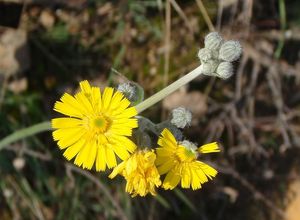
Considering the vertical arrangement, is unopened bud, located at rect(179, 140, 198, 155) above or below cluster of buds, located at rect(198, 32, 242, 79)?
below

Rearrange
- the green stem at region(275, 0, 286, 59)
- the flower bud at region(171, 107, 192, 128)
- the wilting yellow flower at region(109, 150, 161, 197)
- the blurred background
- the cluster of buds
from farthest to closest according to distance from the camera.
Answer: the green stem at region(275, 0, 286, 59) < the blurred background < the flower bud at region(171, 107, 192, 128) < the cluster of buds < the wilting yellow flower at region(109, 150, 161, 197)

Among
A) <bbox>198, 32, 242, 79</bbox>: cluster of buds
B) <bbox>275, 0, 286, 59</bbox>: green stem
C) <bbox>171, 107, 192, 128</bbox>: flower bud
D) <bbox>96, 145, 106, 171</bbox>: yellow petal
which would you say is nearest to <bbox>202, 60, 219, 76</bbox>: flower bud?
<bbox>198, 32, 242, 79</bbox>: cluster of buds

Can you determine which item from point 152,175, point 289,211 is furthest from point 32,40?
point 289,211

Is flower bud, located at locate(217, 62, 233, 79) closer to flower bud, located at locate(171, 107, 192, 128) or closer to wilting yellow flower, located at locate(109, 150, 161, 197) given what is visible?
flower bud, located at locate(171, 107, 192, 128)

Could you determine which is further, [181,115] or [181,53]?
[181,53]

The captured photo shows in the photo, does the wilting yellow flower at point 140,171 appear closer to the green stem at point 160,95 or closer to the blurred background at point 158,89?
the green stem at point 160,95

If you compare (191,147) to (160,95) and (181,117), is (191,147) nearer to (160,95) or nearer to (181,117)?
(181,117)

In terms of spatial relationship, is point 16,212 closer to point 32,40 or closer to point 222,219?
point 32,40
